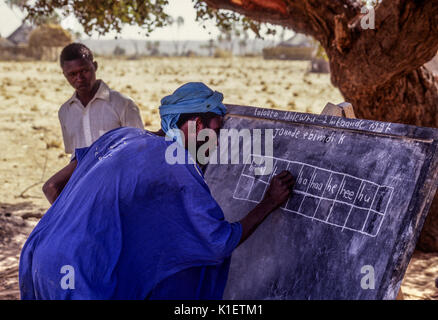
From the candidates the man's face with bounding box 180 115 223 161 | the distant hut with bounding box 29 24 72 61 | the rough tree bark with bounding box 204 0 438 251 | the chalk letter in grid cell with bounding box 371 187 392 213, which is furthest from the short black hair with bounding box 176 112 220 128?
the distant hut with bounding box 29 24 72 61

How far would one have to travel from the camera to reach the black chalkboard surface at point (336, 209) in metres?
2.52

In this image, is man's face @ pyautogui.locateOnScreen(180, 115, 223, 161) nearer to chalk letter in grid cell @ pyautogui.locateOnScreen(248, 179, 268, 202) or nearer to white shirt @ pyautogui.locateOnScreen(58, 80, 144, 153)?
chalk letter in grid cell @ pyautogui.locateOnScreen(248, 179, 268, 202)

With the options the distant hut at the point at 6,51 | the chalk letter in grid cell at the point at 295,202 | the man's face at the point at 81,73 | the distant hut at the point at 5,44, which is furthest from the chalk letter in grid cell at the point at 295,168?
the distant hut at the point at 5,44

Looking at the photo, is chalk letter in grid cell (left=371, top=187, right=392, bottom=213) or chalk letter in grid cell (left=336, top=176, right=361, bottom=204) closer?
chalk letter in grid cell (left=371, top=187, right=392, bottom=213)

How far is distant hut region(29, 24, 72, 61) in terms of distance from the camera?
46.5 meters

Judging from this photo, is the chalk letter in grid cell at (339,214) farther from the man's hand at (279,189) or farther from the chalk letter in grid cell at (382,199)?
the man's hand at (279,189)

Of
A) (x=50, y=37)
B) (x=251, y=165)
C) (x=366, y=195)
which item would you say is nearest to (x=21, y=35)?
(x=50, y=37)

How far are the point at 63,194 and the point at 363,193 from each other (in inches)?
58.8

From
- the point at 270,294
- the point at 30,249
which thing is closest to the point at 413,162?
the point at 270,294

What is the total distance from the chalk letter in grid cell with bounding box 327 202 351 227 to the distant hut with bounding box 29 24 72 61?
46.5m

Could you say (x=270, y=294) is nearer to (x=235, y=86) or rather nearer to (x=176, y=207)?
(x=176, y=207)

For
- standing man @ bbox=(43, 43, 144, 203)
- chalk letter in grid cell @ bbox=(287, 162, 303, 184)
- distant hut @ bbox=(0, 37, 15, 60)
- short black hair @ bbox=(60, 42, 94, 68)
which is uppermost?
short black hair @ bbox=(60, 42, 94, 68)

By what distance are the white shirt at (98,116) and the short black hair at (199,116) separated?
1.62 m
